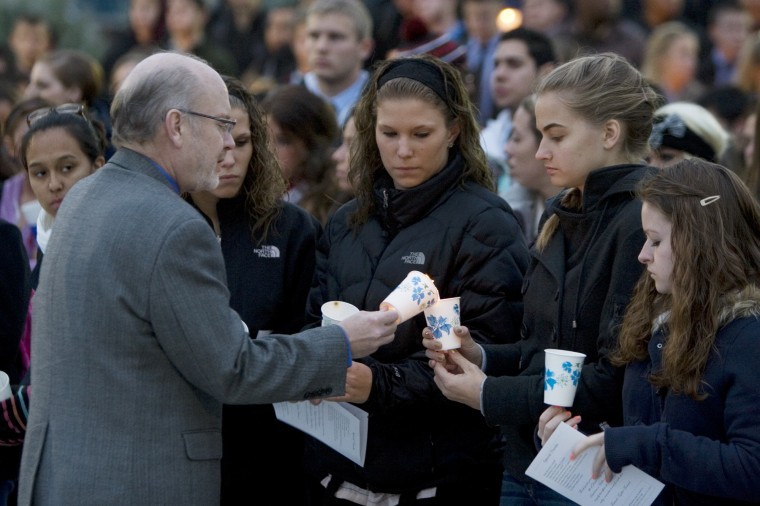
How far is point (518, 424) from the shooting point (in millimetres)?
3781

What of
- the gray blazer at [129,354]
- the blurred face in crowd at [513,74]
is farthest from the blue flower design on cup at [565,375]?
the blurred face in crowd at [513,74]

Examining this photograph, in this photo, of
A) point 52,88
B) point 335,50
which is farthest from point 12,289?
point 335,50

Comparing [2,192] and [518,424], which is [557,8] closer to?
[2,192]

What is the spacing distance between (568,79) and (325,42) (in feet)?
15.3

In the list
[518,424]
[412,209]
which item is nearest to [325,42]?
[412,209]

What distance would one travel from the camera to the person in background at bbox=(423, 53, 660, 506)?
357 centimetres

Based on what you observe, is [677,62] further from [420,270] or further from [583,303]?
[583,303]

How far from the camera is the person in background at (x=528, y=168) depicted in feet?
19.9

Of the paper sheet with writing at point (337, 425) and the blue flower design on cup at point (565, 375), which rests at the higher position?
the blue flower design on cup at point (565, 375)

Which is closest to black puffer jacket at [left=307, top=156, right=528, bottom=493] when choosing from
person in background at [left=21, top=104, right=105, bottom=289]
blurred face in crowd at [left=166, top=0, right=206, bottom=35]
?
person in background at [left=21, top=104, right=105, bottom=289]

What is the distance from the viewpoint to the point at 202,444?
10.8ft

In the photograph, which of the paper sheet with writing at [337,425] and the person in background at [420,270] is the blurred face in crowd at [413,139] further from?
the paper sheet with writing at [337,425]

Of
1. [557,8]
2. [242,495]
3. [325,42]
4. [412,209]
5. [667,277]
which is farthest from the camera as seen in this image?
[557,8]

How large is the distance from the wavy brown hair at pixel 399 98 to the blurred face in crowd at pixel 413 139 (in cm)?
3
